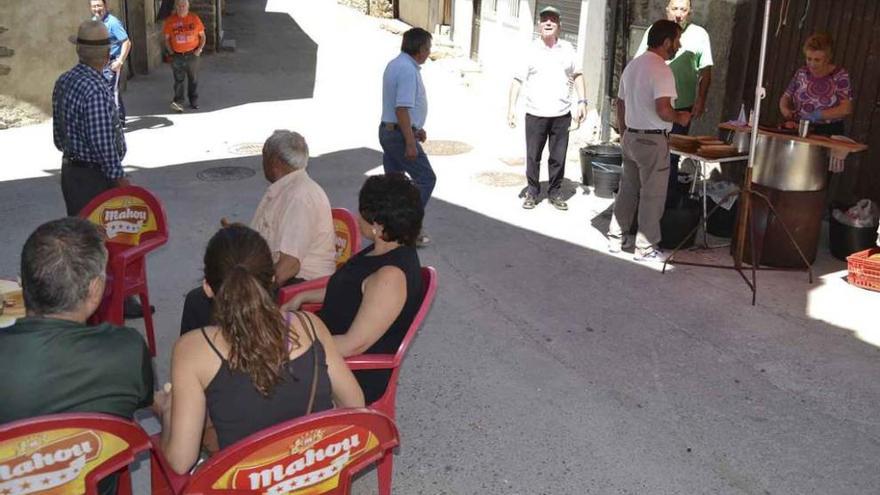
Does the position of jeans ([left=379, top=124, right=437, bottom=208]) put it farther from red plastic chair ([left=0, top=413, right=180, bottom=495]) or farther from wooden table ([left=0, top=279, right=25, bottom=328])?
red plastic chair ([left=0, top=413, right=180, bottom=495])

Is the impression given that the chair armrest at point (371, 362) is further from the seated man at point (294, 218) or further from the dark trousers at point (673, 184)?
the dark trousers at point (673, 184)

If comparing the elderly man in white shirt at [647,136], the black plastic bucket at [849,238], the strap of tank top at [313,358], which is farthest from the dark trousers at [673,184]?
the strap of tank top at [313,358]

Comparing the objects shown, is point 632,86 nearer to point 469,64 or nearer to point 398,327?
point 398,327

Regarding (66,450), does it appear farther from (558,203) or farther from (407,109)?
(558,203)

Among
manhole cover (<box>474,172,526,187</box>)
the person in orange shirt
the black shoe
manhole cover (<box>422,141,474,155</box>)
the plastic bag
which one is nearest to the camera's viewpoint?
the black shoe

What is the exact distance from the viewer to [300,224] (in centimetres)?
439

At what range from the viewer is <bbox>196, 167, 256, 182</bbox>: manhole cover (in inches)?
364

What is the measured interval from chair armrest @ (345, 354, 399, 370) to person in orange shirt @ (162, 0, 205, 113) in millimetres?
9937

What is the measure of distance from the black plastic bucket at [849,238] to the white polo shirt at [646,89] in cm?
173

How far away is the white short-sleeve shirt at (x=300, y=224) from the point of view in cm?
440

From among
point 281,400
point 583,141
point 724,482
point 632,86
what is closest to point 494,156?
point 583,141

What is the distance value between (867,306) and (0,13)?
408 inches

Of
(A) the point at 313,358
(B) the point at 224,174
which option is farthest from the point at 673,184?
(A) the point at 313,358

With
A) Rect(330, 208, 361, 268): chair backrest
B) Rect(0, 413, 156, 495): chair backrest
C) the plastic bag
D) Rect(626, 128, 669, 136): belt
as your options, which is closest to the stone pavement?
the plastic bag
